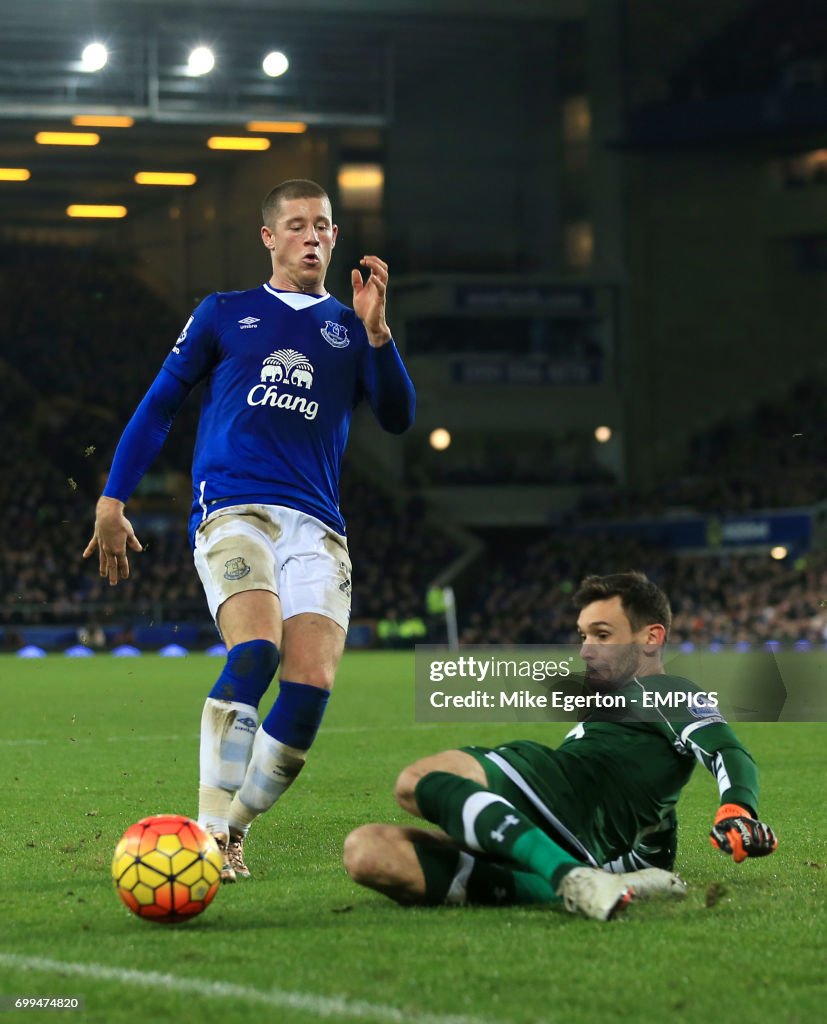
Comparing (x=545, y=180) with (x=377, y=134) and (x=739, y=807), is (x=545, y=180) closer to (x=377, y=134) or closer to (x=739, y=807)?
(x=377, y=134)

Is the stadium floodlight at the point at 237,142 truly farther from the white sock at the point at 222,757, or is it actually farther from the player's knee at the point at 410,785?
the player's knee at the point at 410,785

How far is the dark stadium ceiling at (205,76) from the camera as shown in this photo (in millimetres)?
36625

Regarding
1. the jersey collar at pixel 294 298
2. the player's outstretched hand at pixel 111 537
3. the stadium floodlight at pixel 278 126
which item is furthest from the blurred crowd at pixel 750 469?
the player's outstretched hand at pixel 111 537

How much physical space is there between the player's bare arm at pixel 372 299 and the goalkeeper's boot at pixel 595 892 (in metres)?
2.13

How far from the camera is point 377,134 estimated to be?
46.7 metres

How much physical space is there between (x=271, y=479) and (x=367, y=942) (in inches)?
80.1

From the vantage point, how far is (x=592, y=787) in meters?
5.24

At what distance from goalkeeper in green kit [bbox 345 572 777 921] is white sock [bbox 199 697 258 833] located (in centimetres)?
79

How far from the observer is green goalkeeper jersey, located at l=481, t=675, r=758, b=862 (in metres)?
5.16

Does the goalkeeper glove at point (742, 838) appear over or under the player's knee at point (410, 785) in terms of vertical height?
under

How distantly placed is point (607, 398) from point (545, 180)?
246 inches

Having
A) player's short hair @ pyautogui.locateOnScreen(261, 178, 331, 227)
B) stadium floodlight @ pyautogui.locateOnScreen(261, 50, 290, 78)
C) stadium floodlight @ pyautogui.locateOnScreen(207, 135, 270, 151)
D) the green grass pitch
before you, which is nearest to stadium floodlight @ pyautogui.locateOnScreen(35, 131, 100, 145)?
stadium floodlight @ pyautogui.locateOnScreen(207, 135, 270, 151)

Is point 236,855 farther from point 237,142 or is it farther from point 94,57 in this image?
point 237,142

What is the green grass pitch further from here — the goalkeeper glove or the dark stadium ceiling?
the dark stadium ceiling
